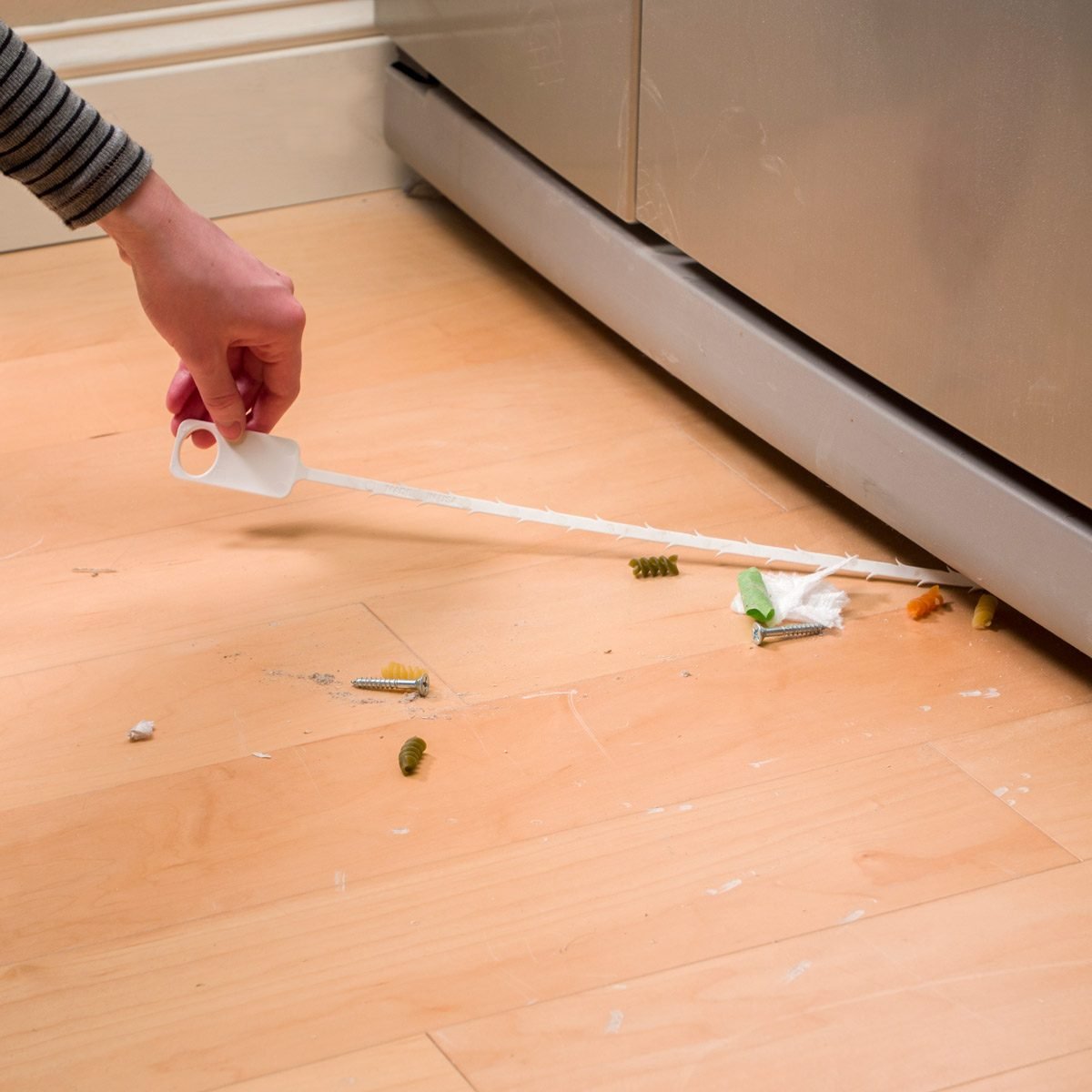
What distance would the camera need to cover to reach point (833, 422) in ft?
2.81

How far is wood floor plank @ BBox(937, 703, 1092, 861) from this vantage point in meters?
0.67

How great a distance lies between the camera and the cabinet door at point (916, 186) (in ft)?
2.12

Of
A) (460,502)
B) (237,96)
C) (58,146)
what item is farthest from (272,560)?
(237,96)

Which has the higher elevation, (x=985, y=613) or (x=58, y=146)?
(x=58, y=146)

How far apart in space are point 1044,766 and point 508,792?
255 millimetres

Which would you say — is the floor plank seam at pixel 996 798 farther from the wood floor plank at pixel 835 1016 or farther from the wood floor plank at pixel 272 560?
the wood floor plank at pixel 272 560

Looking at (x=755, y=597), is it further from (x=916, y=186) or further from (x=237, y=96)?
(x=237, y=96)

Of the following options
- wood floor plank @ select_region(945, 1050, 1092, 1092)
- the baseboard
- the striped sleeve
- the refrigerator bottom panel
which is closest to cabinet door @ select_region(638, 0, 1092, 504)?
the refrigerator bottom panel

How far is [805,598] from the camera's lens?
832 millimetres

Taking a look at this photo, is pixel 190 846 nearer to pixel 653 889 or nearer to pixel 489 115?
pixel 653 889

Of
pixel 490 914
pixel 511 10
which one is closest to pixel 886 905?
pixel 490 914

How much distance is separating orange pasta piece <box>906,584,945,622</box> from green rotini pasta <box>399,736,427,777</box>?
0.29 meters

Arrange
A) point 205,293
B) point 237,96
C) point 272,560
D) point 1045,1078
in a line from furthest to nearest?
1. point 237,96
2. point 272,560
3. point 205,293
4. point 1045,1078

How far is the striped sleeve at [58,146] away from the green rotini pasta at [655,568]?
37 centimetres
